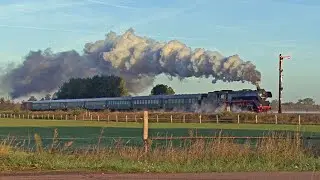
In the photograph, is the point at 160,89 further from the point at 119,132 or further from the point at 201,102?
the point at 119,132

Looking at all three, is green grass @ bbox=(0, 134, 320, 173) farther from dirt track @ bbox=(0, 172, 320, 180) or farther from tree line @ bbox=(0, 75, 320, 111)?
tree line @ bbox=(0, 75, 320, 111)

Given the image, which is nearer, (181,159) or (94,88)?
(181,159)

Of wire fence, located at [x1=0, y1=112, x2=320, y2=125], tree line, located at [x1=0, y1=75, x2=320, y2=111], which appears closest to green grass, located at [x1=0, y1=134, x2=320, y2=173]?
wire fence, located at [x1=0, y1=112, x2=320, y2=125]

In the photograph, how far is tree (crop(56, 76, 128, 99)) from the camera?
433ft

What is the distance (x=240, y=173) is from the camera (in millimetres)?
14680

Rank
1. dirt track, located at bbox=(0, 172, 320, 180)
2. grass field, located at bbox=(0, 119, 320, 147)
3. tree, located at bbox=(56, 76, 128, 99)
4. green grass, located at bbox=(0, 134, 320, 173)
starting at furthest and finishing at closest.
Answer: tree, located at bbox=(56, 76, 128, 99), grass field, located at bbox=(0, 119, 320, 147), green grass, located at bbox=(0, 134, 320, 173), dirt track, located at bbox=(0, 172, 320, 180)

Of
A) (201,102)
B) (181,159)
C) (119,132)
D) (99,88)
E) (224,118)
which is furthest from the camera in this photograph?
(99,88)

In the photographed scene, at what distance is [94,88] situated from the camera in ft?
448

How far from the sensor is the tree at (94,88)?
5202 inches

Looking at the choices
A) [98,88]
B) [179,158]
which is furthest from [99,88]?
[179,158]

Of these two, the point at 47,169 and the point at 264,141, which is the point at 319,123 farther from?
the point at 47,169

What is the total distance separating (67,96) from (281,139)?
125726mm

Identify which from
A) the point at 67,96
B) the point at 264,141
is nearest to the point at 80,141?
the point at 264,141

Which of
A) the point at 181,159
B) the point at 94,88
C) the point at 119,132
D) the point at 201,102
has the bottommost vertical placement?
the point at 119,132
